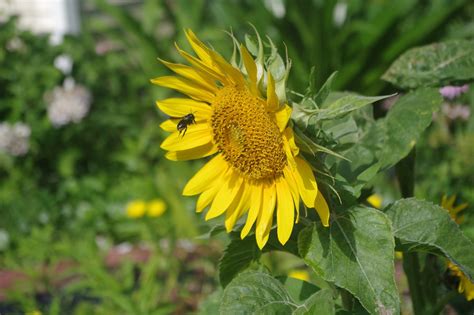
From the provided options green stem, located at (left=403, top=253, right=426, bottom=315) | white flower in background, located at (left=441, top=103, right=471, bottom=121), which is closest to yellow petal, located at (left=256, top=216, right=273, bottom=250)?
green stem, located at (left=403, top=253, right=426, bottom=315)

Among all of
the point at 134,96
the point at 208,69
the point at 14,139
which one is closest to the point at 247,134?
the point at 208,69

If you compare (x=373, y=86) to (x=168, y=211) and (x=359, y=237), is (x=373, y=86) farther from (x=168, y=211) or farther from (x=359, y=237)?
(x=359, y=237)

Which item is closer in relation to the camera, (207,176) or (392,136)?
(207,176)

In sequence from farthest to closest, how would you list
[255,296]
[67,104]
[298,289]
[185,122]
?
[67,104] → [298,289] → [185,122] → [255,296]

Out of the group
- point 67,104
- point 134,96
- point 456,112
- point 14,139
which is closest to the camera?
point 456,112

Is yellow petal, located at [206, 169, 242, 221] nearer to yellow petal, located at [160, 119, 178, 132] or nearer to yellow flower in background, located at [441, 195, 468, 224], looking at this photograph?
yellow petal, located at [160, 119, 178, 132]

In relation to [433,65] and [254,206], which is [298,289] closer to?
[254,206]

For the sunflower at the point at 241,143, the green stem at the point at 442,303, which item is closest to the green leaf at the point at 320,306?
the sunflower at the point at 241,143

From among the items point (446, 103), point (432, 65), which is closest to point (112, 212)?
point (446, 103)
